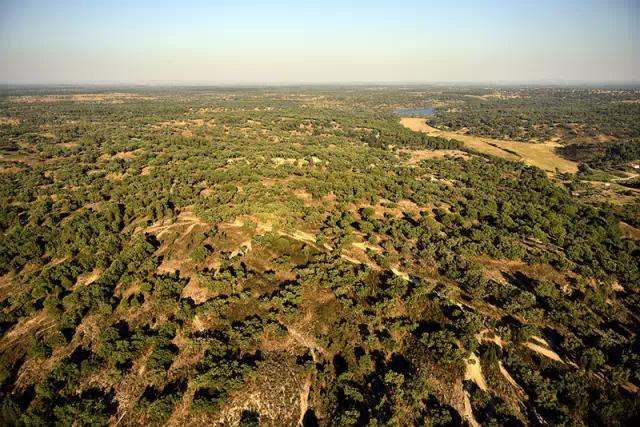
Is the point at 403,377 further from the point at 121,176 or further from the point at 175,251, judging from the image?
the point at 121,176

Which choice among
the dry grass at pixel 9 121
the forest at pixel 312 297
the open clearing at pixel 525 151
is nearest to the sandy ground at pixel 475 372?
the forest at pixel 312 297

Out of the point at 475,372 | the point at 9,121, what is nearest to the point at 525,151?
the point at 475,372

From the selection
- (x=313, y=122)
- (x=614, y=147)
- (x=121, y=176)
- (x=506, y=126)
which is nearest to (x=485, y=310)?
(x=121, y=176)

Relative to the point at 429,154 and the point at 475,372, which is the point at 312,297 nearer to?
the point at 475,372

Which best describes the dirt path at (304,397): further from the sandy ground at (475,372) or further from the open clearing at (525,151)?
the open clearing at (525,151)

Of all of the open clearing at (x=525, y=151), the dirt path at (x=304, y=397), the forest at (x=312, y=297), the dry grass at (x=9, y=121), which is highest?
the dry grass at (x=9, y=121)

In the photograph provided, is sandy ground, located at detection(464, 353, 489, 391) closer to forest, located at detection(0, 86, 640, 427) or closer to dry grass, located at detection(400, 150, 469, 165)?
forest, located at detection(0, 86, 640, 427)
